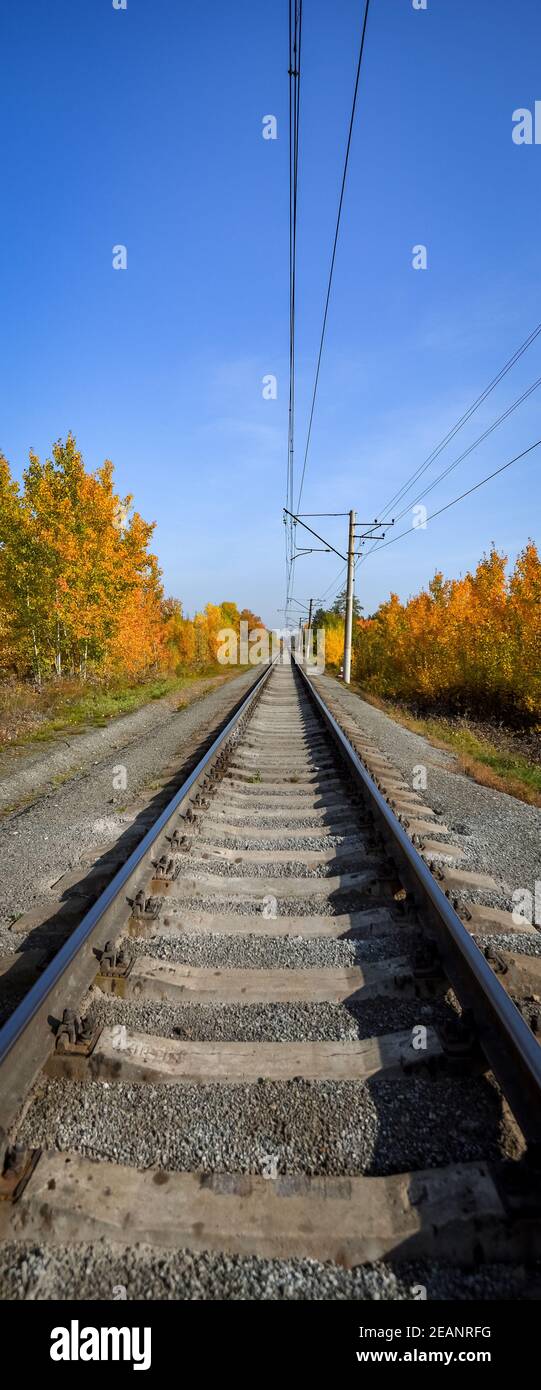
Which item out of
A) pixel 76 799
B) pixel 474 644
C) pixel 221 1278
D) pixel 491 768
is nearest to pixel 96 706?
pixel 76 799

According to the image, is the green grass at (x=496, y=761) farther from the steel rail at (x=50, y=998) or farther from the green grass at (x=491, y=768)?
the steel rail at (x=50, y=998)

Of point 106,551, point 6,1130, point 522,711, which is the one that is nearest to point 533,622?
point 522,711

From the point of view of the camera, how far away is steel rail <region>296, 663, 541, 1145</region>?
1.85 meters

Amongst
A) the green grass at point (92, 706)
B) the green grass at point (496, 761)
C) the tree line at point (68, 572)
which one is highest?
the tree line at point (68, 572)

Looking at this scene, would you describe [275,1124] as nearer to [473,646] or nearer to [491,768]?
[491,768]

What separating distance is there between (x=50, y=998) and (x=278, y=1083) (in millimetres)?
920

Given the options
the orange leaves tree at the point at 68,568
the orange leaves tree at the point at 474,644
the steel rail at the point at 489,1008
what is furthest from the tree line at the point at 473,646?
the steel rail at the point at 489,1008

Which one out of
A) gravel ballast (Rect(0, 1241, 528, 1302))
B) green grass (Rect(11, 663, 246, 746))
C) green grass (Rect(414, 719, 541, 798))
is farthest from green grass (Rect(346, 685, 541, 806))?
green grass (Rect(11, 663, 246, 746))

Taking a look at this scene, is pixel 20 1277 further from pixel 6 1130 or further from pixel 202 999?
pixel 202 999

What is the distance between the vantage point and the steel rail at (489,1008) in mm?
1854

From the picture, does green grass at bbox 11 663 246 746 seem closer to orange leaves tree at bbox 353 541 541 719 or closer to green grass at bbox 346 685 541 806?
green grass at bbox 346 685 541 806

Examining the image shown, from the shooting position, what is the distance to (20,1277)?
1510 mm

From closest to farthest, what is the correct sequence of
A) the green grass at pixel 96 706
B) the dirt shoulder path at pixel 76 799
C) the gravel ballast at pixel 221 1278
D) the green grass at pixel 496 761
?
1. the gravel ballast at pixel 221 1278
2. the dirt shoulder path at pixel 76 799
3. the green grass at pixel 496 761
4. the green grass at pixel 96 706
